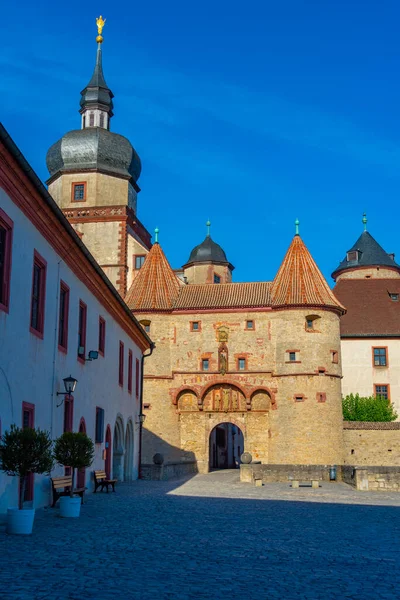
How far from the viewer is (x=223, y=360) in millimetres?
46844

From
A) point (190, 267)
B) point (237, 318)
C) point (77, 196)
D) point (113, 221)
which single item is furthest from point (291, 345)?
point (190, 267)

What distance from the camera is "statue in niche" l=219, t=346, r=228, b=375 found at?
153 ft

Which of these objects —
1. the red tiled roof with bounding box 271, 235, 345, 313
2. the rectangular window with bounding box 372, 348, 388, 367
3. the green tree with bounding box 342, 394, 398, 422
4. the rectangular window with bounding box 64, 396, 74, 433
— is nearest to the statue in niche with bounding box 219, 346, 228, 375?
the red tiled roof with bounding box 271, 235, 345, 313

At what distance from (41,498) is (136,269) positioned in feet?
122

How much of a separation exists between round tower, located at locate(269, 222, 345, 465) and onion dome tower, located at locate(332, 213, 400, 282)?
2786cm

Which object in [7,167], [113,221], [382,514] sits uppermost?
[113,221]

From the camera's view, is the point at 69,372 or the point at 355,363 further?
the point at 355,363

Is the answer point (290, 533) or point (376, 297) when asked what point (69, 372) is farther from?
point (376, 297)

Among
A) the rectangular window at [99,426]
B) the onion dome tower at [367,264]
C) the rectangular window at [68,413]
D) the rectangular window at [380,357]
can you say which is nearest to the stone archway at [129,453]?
the rectangular window at [99,426]

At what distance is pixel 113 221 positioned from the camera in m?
52.4

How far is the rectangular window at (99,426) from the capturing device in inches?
936

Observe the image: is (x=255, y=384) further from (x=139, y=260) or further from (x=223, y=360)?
(x=139, y=260)

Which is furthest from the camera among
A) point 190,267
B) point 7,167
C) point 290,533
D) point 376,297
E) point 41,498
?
point 190,267

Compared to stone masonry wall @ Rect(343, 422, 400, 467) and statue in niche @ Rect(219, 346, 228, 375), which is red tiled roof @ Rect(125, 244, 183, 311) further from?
stone masonry wall @ Rect(343, 422, 400, 467)
